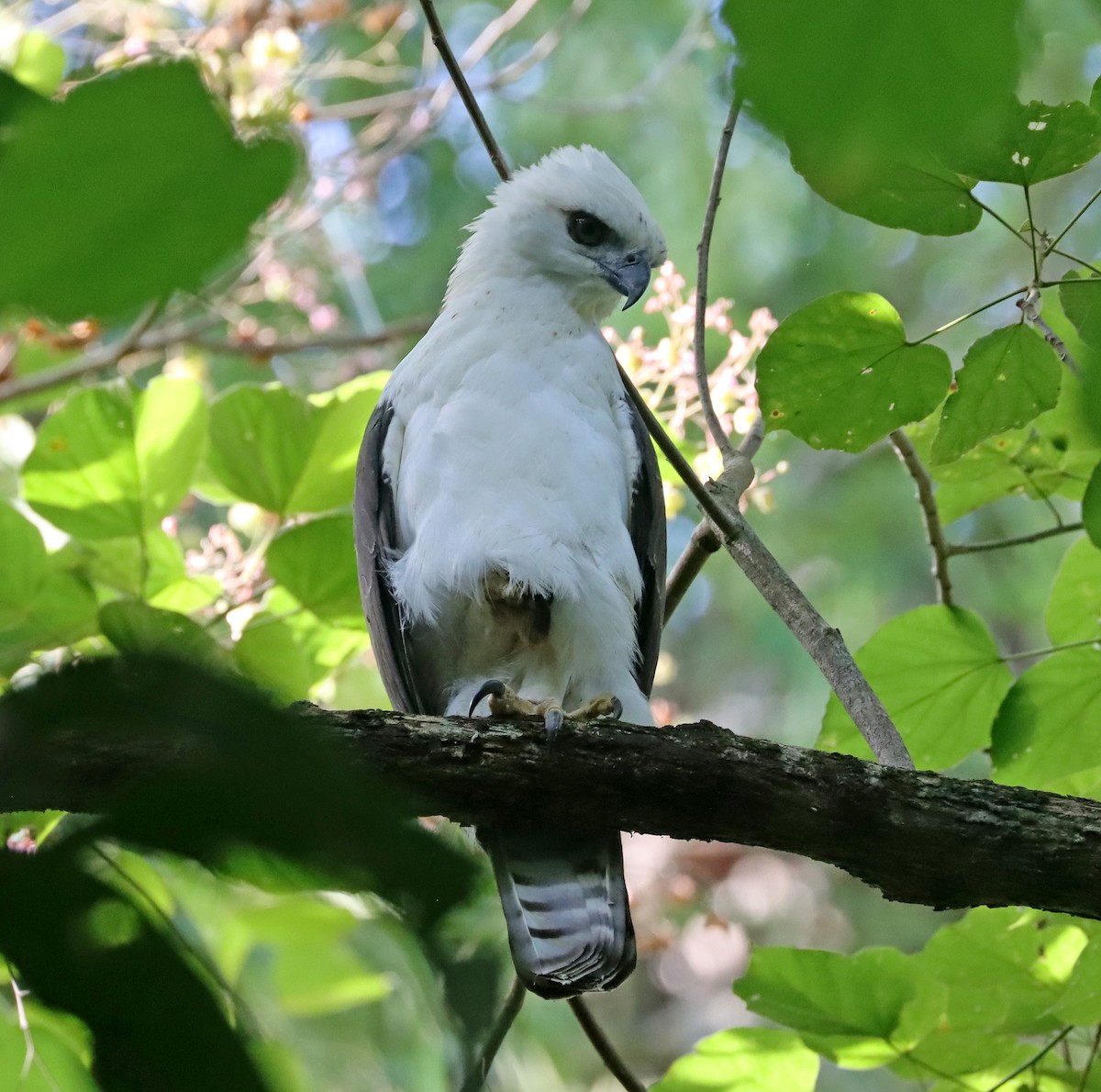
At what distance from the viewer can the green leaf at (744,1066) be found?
2.26 m

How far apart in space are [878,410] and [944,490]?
0.72 m

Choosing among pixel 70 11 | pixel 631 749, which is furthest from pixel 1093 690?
pixel 70 11

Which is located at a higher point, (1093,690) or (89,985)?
(1093,690)

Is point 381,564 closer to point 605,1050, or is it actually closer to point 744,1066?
point 605,1050

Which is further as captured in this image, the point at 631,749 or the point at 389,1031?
the point at 631,749

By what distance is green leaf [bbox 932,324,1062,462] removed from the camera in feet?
6.48

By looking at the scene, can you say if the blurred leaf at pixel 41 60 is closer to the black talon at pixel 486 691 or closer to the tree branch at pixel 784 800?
the tree branch at pixel 784 800

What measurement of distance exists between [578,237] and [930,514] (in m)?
1.44

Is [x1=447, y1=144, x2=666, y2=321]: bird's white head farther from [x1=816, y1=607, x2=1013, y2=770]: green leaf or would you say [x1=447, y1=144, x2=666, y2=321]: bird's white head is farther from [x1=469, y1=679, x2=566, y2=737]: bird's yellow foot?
[x1=816, y1=607, x2=1013, y2=770]: green leaf

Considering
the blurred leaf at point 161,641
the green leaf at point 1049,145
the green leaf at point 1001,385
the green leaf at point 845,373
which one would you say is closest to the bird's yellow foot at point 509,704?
the green leaf at point 845,373

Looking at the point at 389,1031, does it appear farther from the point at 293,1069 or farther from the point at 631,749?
the point at 631,749

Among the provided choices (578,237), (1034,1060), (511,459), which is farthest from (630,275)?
(1034,1060)

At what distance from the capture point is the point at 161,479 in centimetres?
267

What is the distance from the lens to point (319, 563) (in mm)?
2809
